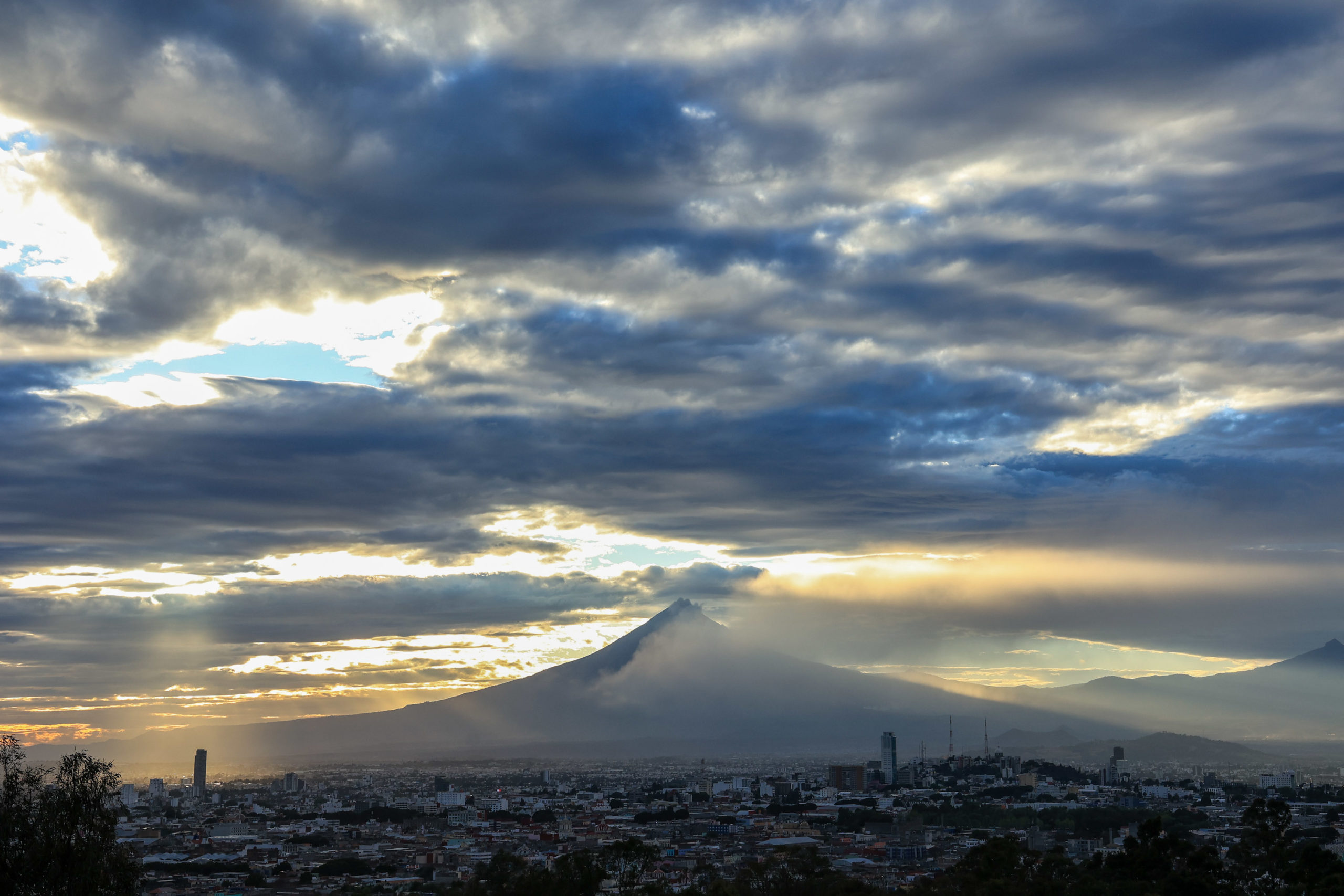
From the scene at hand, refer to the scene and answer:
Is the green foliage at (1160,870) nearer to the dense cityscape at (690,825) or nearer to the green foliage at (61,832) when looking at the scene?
the dense cityscape at (690,825)

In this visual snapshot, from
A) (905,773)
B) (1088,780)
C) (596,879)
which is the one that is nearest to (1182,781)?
(1088,780)

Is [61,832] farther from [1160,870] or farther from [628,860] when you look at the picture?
[1160,870]

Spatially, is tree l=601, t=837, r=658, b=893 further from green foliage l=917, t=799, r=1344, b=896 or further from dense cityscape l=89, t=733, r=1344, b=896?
green foliage l=917, t=799, r=1344, b=896

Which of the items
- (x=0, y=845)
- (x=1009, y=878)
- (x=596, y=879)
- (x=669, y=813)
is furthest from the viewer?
(x=669, y=813)

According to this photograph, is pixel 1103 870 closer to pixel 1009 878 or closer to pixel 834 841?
pixel 1009 878

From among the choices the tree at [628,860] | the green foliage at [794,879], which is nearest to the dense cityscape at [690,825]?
the tree at [628,860]

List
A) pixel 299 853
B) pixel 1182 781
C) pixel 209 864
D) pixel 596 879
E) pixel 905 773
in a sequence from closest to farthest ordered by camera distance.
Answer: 1. pixel 596 879
2. pixel 209 864
3. pixel 299 853
4. pixel 1182 781
5. pixel 905 773
